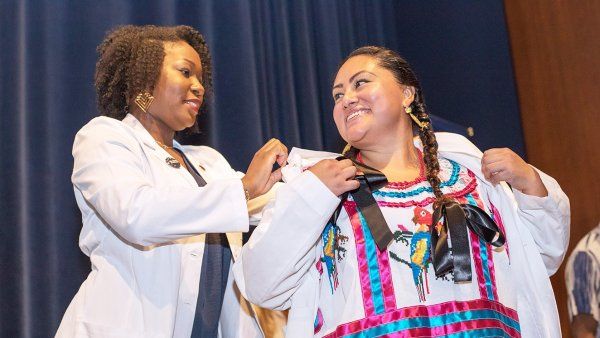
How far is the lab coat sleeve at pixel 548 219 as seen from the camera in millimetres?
2160

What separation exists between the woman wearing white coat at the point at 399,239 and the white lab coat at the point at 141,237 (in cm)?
21

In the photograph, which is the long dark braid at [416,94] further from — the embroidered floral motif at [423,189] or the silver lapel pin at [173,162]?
the silver lapel pin at [173,162]

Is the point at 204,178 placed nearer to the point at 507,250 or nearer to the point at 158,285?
the point at 158,285

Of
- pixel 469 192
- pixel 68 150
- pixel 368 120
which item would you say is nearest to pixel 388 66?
pixel 368 120

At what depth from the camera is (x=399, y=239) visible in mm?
2016

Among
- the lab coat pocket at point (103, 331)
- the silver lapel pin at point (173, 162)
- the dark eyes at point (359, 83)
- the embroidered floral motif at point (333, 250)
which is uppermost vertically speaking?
the dark eyes at point (359, 83)

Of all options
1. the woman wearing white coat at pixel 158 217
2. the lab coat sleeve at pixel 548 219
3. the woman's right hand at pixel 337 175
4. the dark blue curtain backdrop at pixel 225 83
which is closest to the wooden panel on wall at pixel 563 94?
the dark blue curtain backdrop at pixel 225 83

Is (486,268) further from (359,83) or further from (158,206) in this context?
(158,206)

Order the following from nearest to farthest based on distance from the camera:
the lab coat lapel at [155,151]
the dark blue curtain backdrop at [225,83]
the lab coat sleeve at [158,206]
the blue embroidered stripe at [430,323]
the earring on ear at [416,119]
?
1. the blue embroidered stripe at [430,323]
2. the lab coat sleeve at [158,206]
3. the earring on ear at [416,119]
4. the lab coat lapel at [155,151]
5. the dark blue curtain backdrop at [225,83]

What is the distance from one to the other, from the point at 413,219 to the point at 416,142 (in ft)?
1.37

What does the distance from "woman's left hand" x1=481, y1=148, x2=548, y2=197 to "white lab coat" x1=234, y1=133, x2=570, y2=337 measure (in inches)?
1.1

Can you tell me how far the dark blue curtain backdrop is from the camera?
3.15 m

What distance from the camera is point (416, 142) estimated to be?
94.8 inches

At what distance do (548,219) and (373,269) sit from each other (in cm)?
55
